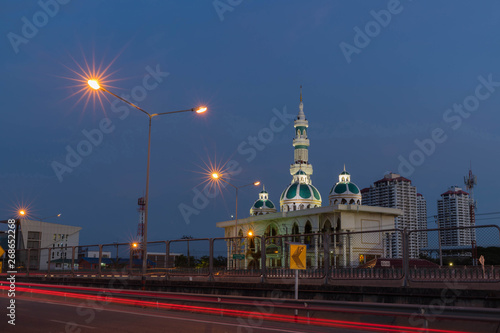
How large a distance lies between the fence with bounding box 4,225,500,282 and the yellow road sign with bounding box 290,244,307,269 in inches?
28.8

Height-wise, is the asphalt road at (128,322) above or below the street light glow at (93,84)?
below

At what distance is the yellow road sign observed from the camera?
16016 millimetres

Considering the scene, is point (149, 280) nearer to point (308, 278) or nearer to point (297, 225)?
point (308, 278)

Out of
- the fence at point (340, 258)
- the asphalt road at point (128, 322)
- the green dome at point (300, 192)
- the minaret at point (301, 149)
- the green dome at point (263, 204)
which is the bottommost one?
the asphalt road at point (128, 322)

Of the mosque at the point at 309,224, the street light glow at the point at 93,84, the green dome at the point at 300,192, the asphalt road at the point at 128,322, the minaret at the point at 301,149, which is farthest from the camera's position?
the minaret at the point at 301,149

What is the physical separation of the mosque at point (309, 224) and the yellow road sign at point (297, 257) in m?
0.86

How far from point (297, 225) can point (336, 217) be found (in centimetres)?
1076

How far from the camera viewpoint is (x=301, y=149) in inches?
5285

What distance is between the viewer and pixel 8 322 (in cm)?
1445

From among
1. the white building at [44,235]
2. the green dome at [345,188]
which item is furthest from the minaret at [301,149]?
the white building at [44,235]

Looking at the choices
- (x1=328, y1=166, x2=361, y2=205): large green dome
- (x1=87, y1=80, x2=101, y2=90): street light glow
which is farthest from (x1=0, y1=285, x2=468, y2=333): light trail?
(x1=328, y1=166, x2=361, y2=205): large green dome

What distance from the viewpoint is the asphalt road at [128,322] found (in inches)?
511

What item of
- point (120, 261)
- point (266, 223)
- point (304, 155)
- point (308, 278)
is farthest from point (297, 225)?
point (308, 278)

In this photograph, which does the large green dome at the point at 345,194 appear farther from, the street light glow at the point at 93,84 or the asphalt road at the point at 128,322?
the asphalt road at the point at 128,322
